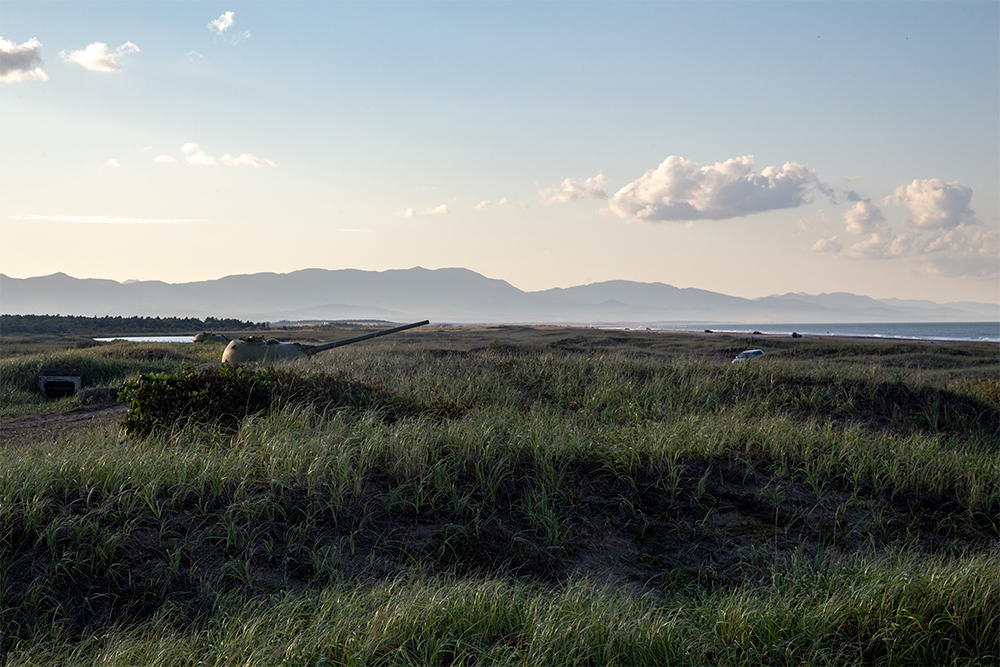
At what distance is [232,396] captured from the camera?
912cm

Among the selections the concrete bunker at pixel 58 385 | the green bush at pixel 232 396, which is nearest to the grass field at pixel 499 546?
the green bush at pixel 232 396

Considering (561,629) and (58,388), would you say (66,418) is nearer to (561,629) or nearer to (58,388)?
(58,388)

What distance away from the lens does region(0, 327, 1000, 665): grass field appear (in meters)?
3.82

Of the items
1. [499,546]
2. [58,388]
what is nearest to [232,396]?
[499,546]

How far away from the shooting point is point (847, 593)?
4.41m

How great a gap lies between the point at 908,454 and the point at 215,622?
24.2 ft

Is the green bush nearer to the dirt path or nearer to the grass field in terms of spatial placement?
the grass field

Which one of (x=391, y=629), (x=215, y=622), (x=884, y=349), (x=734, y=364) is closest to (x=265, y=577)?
(x=215, y=622)

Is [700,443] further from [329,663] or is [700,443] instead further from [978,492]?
[329,663]

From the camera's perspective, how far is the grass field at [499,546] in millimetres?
3824

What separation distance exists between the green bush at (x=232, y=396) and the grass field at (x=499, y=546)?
327mm

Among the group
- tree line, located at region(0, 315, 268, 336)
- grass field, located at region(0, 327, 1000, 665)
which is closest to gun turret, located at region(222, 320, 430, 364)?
grass field, located at region(0, 327, 1000, 665)

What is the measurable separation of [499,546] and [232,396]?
5396 mm

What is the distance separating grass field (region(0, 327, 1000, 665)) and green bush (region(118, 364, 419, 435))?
327 millimetres
